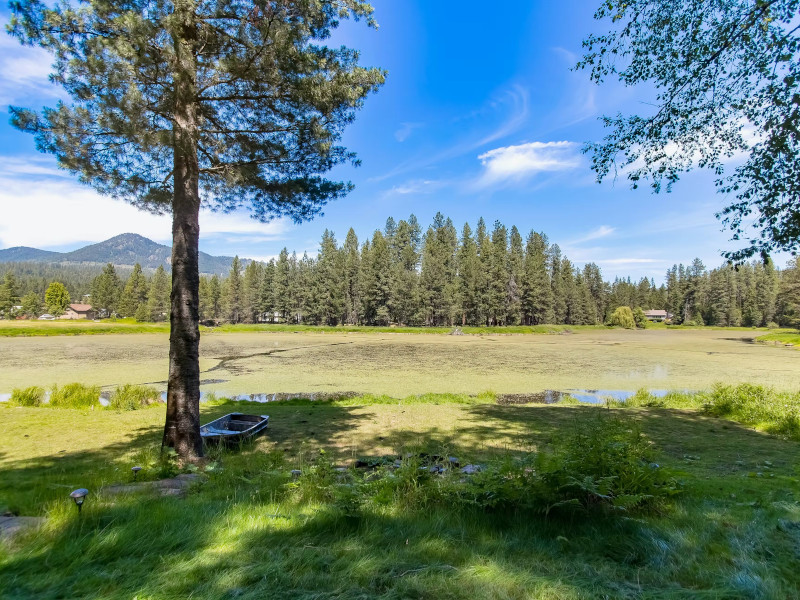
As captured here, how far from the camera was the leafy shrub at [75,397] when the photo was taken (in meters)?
10.3

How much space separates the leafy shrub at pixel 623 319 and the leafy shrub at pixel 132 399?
7328 cm

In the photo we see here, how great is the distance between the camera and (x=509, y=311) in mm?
62094

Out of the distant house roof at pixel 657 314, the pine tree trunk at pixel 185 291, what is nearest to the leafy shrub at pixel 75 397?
the pine tree trunk at pixel 185 291

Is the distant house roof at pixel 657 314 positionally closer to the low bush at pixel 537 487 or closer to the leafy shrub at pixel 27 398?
the low bush at pixel 537 487

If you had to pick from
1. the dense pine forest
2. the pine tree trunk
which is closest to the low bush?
the pine tree trunk

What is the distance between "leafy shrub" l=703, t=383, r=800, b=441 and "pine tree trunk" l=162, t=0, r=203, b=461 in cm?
980

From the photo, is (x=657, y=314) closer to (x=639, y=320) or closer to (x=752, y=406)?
(x=639, y=320)

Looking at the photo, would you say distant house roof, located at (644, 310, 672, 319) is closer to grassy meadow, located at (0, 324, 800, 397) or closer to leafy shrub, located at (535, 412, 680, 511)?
grassy meadow, located at (0, 324, 800, 397)

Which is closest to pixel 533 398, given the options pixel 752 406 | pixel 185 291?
pixel 752 406

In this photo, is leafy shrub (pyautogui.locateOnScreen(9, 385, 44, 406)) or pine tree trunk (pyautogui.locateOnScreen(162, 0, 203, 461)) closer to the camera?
pine tree trunk (pyautogui.locateOnScreen(162, 0, 203, 461))

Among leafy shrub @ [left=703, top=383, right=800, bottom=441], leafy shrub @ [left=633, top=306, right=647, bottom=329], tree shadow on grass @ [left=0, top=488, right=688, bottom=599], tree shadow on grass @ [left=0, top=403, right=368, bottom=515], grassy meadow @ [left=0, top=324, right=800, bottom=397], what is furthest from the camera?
leafy shrub @ [left=633, top=306, right=647, bottom=329]

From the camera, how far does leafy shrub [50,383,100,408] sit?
407 inches

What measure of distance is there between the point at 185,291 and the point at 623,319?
75798mm

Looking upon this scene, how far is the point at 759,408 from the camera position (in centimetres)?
850
